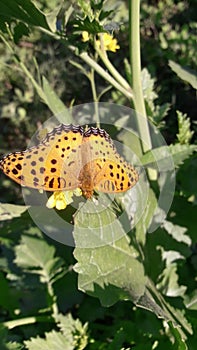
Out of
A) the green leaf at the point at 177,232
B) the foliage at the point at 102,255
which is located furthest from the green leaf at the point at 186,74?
the green leaf at the point at 177,232

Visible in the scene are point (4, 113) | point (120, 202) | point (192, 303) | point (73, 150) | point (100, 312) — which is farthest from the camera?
point (4, 113)

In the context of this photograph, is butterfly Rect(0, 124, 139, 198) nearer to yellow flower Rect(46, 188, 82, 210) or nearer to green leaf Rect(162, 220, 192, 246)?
yellow flower Rect(46, 188, 82, 210)

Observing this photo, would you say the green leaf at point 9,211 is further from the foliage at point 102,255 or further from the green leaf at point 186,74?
the green leaf at point 186,74

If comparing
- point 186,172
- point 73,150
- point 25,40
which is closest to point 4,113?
point 25,40

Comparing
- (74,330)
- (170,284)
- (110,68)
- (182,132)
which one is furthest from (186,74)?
(74,330)

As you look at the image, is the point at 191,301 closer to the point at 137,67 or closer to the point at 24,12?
the point at 137,67

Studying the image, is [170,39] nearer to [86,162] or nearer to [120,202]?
[120,202]
